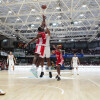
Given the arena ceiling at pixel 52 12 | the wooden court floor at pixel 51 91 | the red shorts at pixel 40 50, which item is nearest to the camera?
the wooden court floor at pixel 51 91

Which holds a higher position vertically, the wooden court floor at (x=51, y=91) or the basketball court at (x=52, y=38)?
the basketball court at (x=52, y=38)

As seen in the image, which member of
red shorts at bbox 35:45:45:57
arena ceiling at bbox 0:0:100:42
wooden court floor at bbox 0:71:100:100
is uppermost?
arena ceiling at bbox 0:0:100:42

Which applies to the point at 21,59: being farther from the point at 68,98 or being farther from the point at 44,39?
the point at 68,98

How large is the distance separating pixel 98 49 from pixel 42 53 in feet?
114

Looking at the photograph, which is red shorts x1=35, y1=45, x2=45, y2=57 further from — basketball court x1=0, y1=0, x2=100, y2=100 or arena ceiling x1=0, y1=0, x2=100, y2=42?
arena ceiling x1=0, y1=0, x2=100, y2=42

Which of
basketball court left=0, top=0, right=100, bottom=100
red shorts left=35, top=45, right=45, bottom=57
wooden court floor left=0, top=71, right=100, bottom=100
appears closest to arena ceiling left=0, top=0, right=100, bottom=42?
basketball court left=0, top=0, right=100, bottom=100

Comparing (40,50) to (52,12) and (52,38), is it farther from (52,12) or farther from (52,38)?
(52,38)

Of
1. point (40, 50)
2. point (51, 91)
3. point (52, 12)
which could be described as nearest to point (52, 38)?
point (52, 12)

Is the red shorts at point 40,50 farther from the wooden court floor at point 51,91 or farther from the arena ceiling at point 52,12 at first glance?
the arena ceiling at point 52,12

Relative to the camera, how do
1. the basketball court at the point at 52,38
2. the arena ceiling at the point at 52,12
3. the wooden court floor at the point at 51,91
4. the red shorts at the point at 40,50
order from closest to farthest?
the wooden court floor at the point at 51,91
the red shorts at the point at 40,50
the basketball court at the point at 52,38
the arena ceiling at the point at 52,12

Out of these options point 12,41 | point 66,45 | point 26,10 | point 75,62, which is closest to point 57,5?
point 26,10

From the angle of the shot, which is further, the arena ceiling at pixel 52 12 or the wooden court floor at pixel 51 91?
the arena ceiling at pixel 52 12

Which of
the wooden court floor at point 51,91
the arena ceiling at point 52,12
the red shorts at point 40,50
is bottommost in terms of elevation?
the wooden court floor at point 51,91

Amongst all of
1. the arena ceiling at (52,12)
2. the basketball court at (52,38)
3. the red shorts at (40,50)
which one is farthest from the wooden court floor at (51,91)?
the arena ceiling at (52,12)
